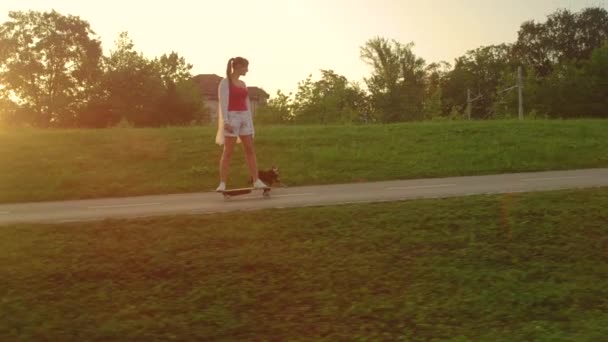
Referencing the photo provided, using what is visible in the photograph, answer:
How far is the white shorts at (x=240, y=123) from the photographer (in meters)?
10.1

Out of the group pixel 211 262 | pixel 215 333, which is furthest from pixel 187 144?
pixel 215 333

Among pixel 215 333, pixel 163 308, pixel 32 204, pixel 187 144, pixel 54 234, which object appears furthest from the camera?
pixel 187 144

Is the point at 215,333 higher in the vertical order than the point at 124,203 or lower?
lower

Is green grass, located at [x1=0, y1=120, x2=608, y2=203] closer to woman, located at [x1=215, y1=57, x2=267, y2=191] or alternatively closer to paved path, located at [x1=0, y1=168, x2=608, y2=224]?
paved path, located at [x1=0, y1=168, x2=608, y2=224]

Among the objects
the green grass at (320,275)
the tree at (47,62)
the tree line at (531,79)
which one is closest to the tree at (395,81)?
the tree line at (531,79)

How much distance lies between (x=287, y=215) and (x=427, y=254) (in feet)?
5.20

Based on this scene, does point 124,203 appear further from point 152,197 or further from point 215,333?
point 215,333

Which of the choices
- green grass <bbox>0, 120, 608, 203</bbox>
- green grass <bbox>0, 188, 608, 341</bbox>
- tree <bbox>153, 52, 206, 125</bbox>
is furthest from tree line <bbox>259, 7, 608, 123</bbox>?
green grass <bbox>0, 188, 608, 341</bbox>

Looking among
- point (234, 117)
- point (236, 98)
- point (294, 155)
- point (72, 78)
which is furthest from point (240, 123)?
point (72, 78)

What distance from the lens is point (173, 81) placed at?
220 feet

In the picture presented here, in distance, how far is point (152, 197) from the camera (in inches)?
445

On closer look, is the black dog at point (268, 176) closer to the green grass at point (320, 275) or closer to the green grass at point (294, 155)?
the green grass at point (294, 155)

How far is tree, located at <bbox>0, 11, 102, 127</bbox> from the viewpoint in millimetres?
68500

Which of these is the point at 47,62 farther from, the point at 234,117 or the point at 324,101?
the point at 234,117
